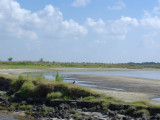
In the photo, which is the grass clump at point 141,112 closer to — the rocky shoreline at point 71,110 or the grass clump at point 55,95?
the rocky shoreline at point 71,110

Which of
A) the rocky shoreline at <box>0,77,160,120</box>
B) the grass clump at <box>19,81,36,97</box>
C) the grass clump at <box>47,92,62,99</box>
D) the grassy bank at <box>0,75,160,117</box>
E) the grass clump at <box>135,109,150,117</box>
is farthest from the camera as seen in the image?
the grass clump at <box>19,81,36,97</box>

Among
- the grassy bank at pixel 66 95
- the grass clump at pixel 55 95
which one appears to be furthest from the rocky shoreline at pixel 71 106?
the grass clump at pixel 55 95

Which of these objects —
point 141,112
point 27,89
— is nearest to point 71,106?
point 141,112

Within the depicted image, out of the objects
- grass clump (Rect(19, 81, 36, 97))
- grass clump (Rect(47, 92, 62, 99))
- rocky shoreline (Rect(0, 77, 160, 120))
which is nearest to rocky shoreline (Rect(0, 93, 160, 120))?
rocky shoreline (Rect(0, 77, 160, 120))

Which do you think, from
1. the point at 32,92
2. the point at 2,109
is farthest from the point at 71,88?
the point at 2,109

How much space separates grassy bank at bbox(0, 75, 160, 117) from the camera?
15.2m

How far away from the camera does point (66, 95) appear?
1933 cm

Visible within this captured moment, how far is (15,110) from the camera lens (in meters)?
17.9

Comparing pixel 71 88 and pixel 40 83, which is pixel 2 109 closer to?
pixel 40 83

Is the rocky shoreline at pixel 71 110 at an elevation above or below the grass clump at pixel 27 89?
Answer: below

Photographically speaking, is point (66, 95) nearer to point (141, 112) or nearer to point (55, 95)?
point (55, 95)

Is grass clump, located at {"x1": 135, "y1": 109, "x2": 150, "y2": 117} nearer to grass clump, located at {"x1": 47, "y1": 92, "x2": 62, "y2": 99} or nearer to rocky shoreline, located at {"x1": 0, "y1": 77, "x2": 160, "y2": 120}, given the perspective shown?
rocky shoreline, located at {"x1": 0, "y1": 77, "x2": 160, "y2": 120}

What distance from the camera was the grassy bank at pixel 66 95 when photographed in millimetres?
15242

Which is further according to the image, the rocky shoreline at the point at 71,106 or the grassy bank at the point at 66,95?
the grassy bank at the point at 66,95
